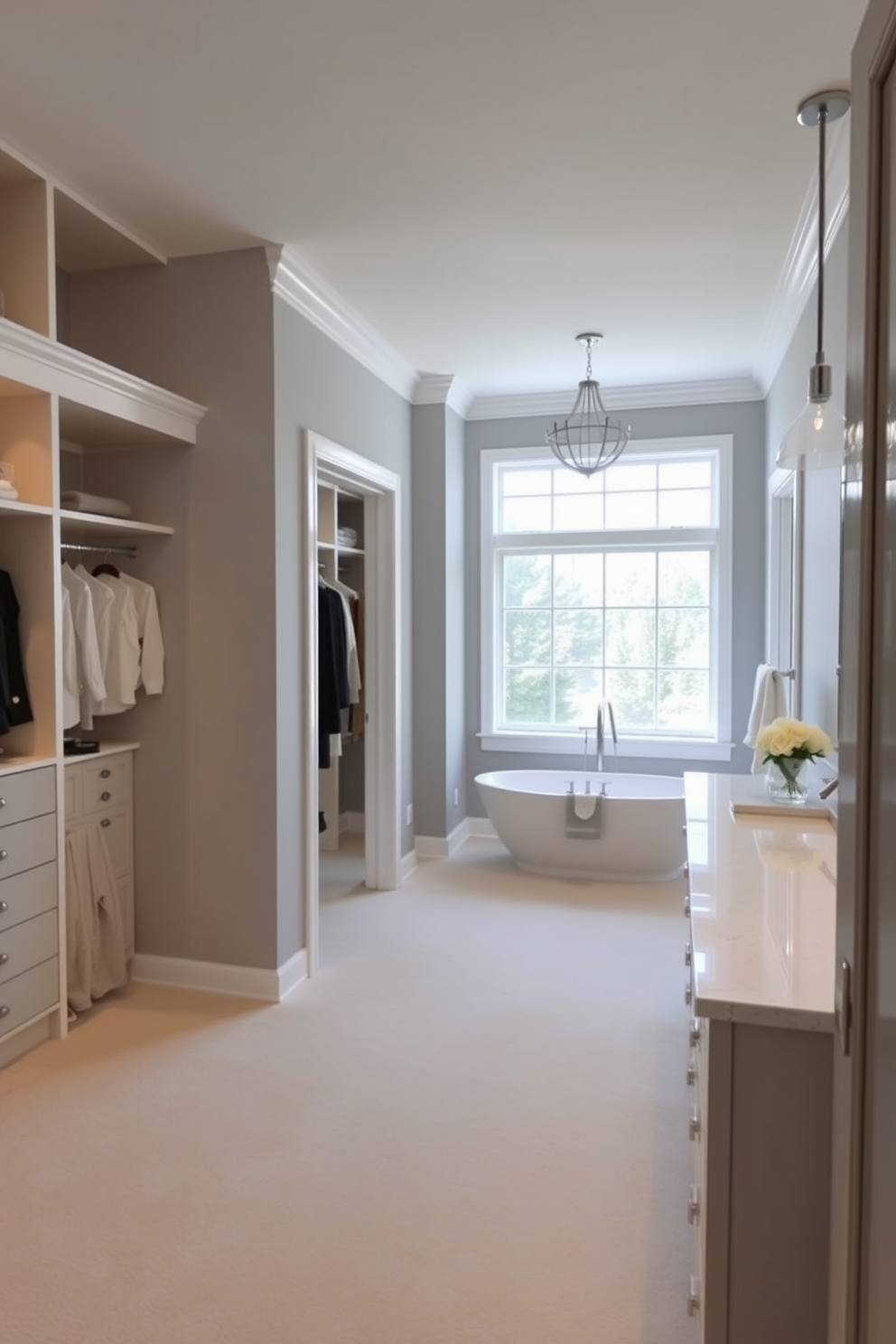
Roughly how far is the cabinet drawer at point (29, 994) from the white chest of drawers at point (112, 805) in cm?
46

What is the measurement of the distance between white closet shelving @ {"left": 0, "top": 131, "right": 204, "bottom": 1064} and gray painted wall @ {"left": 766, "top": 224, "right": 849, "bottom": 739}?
2.35 m

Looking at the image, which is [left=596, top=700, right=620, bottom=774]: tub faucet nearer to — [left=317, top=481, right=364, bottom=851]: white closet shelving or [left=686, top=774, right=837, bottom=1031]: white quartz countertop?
[left=317, top=481, right=364, bottom=851]: white closet shelving

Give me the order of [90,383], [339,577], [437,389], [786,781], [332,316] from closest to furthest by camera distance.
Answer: [786,781] < [90,383] < [332,316] < [437,389] < [339,577]

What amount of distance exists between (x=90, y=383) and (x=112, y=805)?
1524 millimetres

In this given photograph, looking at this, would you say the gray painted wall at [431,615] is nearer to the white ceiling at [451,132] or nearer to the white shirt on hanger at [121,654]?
the white ceiling at [451,132]

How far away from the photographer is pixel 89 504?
309 cm

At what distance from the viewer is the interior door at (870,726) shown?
0.86 meters

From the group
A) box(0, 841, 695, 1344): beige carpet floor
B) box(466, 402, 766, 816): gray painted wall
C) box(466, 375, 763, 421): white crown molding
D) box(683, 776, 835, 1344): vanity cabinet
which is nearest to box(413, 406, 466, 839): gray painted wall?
box(466, 375, 763, 421): white crown molding

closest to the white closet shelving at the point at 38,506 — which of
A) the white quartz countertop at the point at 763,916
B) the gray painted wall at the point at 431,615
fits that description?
the white quartz countertop at the point at 763,916

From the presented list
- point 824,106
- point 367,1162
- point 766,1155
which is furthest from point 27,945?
point 824,106

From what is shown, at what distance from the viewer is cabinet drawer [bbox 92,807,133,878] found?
3.30m

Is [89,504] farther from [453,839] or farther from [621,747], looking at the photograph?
[621,747]

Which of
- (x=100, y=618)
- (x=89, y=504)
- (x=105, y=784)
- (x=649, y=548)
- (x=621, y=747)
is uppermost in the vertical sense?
(x=649, y=548)

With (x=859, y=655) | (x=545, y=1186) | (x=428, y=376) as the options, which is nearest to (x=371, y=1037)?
(x=545, y=1186)
